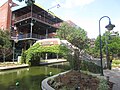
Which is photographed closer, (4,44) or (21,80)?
(21,80)

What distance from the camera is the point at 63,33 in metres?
37.4

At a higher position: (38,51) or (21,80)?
(38,51)

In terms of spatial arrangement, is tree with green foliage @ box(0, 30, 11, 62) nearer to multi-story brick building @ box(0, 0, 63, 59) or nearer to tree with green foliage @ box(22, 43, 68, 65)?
tree with green foliage @ box(22, 43, 68, 65)

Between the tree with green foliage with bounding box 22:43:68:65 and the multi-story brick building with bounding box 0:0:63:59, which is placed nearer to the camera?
the tree with green foliage with bounding box 22:43:68:65

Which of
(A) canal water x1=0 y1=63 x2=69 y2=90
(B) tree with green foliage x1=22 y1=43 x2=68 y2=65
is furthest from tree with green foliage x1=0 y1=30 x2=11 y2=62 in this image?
(A) canal water x1=0 y1=63 x2=69 y2=90

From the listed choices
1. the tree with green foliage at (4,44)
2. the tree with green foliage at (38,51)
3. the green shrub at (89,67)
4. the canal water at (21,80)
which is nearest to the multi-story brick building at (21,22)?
the tree with green foliage at (4,44)

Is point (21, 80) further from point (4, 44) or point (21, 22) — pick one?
point (21, 22)

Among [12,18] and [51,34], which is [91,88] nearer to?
[12,18]

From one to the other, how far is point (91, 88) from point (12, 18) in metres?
29.2

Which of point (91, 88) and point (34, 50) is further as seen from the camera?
point (34, 50)

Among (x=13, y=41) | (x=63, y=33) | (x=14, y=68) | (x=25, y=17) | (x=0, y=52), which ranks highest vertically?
(x=25, y=17)

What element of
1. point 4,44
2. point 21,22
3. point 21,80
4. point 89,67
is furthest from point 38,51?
point 21,22

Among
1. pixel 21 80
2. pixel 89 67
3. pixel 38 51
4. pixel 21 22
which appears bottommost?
pixel 21 80

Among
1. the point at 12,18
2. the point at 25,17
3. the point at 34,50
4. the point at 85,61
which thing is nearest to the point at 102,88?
the point at 85,61
